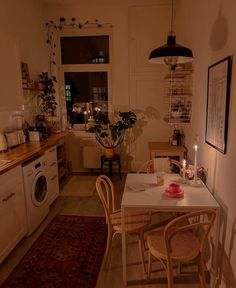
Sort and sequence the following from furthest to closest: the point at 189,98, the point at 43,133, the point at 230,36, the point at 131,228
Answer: the point at 43,133
the point at 189,98
the point at 131,228
the point at 230,36

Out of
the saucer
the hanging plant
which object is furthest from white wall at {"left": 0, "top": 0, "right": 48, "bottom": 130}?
the saucer

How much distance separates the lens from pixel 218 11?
1970 millimetres

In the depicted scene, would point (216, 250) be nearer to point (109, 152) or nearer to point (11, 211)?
point (11, 211)

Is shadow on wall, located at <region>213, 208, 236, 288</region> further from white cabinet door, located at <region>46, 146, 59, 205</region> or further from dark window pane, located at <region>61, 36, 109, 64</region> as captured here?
dark window pane, located at <region>61, 36, 109, 64</region>

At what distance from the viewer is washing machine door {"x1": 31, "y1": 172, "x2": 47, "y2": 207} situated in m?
2.75

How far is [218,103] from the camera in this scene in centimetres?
193

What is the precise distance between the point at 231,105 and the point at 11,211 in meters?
2.13

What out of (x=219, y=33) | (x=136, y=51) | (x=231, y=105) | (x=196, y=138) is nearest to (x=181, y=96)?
(x=196, y=138)

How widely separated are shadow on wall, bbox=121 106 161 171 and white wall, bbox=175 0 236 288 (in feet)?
5.42

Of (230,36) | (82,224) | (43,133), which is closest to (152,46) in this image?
(43,133)

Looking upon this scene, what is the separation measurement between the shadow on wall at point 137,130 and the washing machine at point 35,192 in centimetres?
204

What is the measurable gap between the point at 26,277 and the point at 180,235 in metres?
1.38

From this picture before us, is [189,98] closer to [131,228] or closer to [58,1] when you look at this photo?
[131,228]

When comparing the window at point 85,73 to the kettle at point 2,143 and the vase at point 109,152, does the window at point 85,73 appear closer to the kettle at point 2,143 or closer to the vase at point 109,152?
the vase at point 109,152
